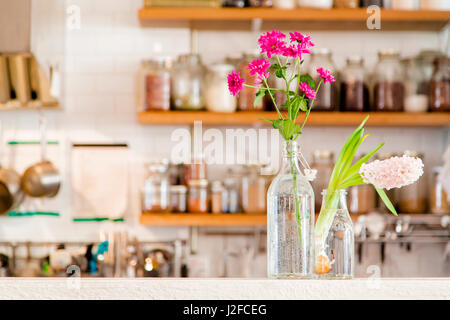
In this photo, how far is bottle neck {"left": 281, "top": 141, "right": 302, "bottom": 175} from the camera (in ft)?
3.56

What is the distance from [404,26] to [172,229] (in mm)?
1365

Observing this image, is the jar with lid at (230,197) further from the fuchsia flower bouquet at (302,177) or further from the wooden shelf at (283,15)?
the fuchsia flower bouquet at (302,177)

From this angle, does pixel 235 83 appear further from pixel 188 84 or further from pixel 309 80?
pixel 188 84

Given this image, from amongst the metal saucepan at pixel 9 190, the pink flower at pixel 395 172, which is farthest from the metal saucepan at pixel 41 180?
the pink flower at pixel 395 172

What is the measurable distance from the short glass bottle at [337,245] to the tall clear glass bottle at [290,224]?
3 cm

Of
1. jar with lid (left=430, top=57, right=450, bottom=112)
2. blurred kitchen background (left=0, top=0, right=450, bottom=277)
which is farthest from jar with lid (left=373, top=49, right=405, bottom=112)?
jar with lid (left=430, top=57, right=450, bottom=112)

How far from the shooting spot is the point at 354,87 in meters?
2.60

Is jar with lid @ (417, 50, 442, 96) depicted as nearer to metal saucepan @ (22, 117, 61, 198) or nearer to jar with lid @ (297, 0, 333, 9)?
jar with lid @ (297, 0, 333, 9)

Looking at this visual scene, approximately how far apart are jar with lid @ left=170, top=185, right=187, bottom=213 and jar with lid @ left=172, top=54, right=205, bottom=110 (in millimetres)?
334

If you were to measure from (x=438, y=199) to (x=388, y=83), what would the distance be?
0.53 m

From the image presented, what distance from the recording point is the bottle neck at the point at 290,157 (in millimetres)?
1086

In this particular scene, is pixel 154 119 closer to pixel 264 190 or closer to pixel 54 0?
pixel 264 190

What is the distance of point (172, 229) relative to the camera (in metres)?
2.79

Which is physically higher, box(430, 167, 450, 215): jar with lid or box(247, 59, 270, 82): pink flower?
box(247, 59, 270, 82): pink flower
